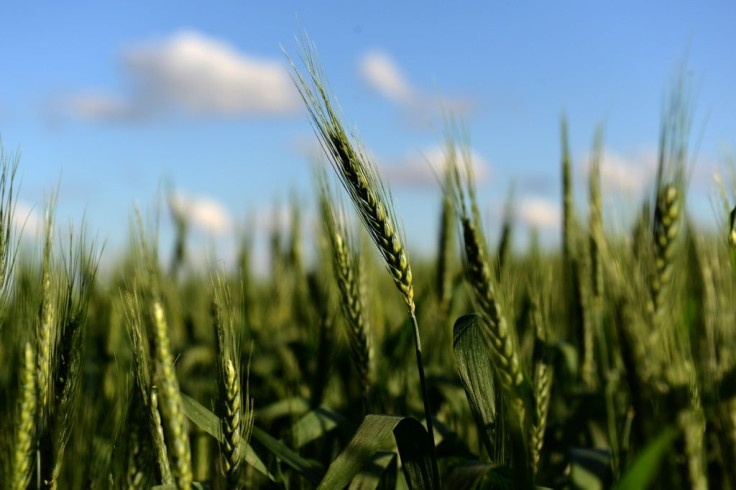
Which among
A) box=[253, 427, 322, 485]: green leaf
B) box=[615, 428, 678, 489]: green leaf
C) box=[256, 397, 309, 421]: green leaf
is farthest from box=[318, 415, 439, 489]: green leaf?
box=[256, 397, 309, 421]: green leaf

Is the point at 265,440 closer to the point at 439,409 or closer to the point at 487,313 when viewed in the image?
the point at 487,313

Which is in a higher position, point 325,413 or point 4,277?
point 4,277

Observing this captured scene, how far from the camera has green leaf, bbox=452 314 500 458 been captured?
1570 mm

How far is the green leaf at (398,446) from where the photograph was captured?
152 centimetres

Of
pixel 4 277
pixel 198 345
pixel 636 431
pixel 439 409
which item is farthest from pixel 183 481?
pixel 198 345

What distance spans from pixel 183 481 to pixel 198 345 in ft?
9.32

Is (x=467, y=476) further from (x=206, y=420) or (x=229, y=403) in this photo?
(x=206, y=420)

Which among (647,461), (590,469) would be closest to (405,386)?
(590,469)

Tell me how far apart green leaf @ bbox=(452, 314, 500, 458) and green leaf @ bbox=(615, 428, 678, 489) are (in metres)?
0.47

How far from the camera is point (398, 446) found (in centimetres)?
156

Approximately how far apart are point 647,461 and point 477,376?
24.2 inches

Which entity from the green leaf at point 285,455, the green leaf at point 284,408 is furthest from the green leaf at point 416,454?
the green leaf at point 284,408

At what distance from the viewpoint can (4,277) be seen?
174cm

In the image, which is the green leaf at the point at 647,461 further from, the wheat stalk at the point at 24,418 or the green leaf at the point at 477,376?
the wheat stalk at the point at 24,418
